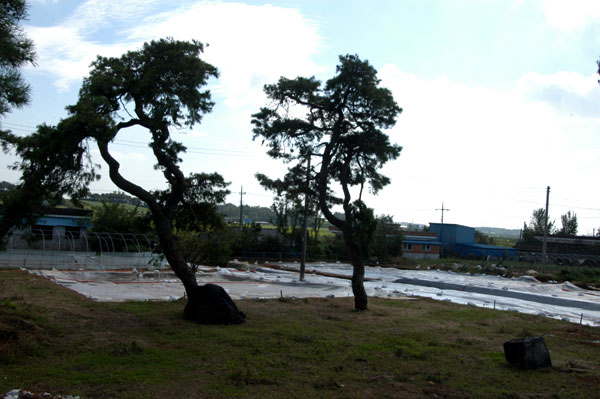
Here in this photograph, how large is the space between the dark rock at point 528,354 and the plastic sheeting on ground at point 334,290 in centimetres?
730

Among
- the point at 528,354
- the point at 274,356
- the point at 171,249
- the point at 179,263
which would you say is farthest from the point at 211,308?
the point at 528,354

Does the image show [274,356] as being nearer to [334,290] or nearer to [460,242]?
[334,290]

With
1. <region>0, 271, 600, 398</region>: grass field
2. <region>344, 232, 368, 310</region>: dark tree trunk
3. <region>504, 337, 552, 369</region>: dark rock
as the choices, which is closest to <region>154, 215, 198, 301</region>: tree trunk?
<region>0, 271, 600, 398</region>: grass field

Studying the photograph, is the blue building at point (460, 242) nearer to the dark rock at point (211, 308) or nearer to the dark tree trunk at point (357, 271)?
the dark tree trunk at point (357, 271)

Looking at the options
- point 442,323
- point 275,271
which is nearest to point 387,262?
point 275,271

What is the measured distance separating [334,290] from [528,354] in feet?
40.6

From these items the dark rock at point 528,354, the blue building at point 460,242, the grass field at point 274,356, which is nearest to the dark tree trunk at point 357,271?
the grass field at point 274,356

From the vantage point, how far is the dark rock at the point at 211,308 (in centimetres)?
1036

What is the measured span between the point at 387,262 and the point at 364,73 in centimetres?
2723

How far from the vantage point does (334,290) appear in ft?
64.4

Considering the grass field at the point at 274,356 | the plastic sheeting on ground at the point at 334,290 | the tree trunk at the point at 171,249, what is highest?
the tree trunk at the point at 171,249

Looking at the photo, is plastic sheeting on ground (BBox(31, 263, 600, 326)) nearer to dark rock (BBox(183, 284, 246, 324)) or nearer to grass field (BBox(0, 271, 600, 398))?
grass field (BBox(0, 271, 600, 398))

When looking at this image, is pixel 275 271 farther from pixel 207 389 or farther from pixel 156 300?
pixel 207 389

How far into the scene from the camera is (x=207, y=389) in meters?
5.90
